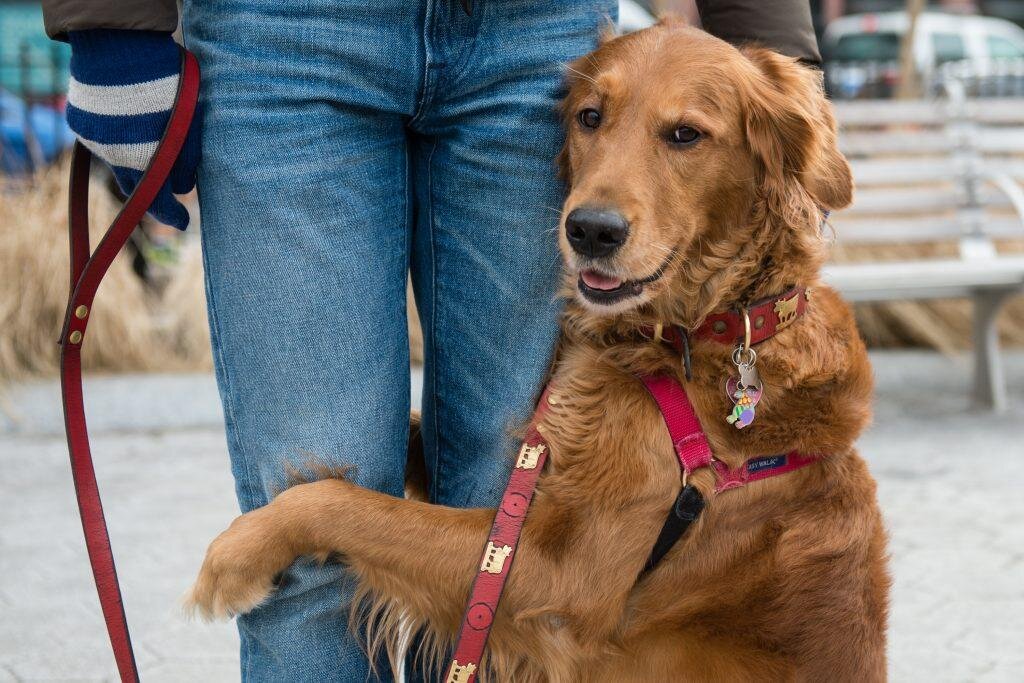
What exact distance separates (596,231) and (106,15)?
89 cm

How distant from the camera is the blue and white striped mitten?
1.76 meters

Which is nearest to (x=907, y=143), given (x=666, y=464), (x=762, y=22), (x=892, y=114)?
(x=892, y=114)

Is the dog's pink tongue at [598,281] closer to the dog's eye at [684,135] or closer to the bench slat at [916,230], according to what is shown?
the dog's eye at [684,135]

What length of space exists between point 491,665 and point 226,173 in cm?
102

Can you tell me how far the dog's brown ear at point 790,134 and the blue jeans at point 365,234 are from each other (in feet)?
1.11

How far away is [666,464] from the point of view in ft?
6.64

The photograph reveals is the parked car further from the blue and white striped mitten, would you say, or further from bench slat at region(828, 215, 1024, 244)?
the blue and white striped mitten

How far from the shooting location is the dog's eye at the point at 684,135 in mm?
2186

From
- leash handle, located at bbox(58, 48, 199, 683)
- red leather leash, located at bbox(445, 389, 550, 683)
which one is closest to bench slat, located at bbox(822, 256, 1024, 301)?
red leather leash, located at bbox(445, 389, 550, 683)

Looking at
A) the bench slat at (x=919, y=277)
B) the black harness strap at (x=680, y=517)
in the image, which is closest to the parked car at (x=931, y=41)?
the bench slat at (x=919, y=277)

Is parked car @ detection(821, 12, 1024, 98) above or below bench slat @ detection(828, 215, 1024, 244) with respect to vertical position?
below

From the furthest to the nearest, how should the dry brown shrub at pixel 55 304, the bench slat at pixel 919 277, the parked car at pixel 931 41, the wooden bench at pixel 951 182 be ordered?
the parked car at pixel 931 41 < the dry brown shrub at pixel 55 304 < the wooden bench at pixel 951 182 < the bench slat at pixel 919 277

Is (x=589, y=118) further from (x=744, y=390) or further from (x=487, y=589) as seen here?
(x=487, y=589)

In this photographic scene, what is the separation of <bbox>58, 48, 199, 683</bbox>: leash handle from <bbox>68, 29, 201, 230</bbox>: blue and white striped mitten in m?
0.04
